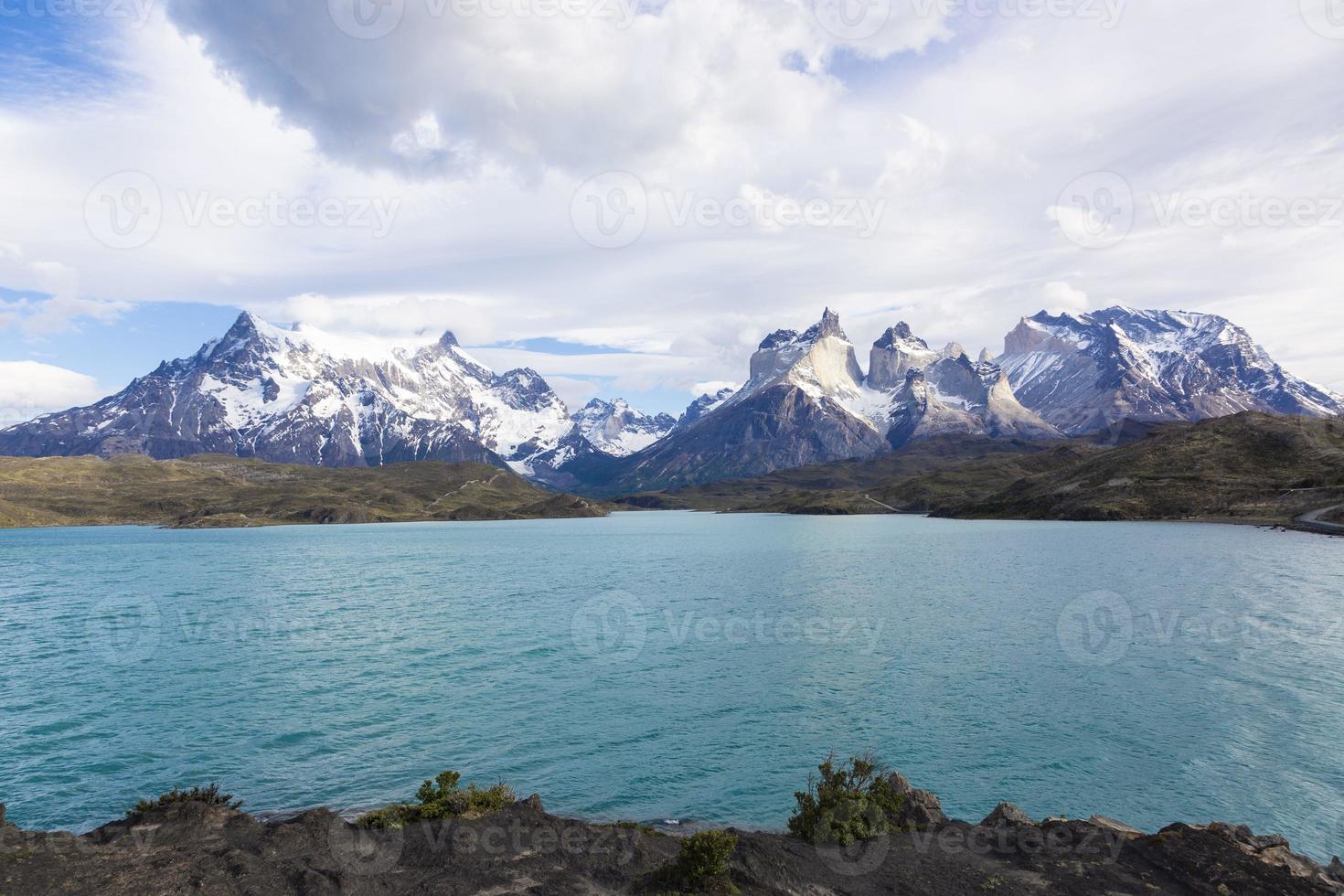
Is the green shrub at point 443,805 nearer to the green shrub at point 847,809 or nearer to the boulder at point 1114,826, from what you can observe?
the green shrub at point 847,809

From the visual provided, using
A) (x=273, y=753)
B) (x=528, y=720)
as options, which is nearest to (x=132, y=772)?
(x=273, y=753)

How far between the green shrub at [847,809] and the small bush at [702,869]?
6.23 metres

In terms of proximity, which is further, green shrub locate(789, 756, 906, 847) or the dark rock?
the dark rock

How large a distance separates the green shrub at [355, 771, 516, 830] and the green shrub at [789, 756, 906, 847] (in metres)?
12.7

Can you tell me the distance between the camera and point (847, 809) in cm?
2791

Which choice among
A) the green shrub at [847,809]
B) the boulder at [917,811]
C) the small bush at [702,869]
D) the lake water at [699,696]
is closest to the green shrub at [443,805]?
the lake water at [699,696]

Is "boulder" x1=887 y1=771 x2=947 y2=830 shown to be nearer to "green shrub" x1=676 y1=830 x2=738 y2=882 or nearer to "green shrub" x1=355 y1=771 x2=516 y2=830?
"green shrub" x1=676 y1=830 x2=738 y2=882

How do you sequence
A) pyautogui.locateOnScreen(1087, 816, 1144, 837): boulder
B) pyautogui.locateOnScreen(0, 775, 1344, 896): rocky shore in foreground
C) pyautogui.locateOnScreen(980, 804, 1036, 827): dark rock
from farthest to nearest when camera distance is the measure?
pyautogui.locateOnScreen(980, 804, 1036, 827): dark rock
pyautogui.locateOnScreen(1087, 816, 1144, 837): boulder
pyautogui.locateOnScreen(0, 775, 1344, 896): rocky shore in foreground

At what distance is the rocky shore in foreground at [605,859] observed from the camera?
73.7ft

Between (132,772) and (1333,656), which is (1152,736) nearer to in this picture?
(1333,656)

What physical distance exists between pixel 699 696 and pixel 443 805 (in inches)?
983

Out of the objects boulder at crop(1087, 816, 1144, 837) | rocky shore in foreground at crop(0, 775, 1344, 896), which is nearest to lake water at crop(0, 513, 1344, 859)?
boulder at crop(1087, 816, 1144, 837)

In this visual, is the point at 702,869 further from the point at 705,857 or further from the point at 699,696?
the point at 699,696

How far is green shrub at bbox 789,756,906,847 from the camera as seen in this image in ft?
89.6
